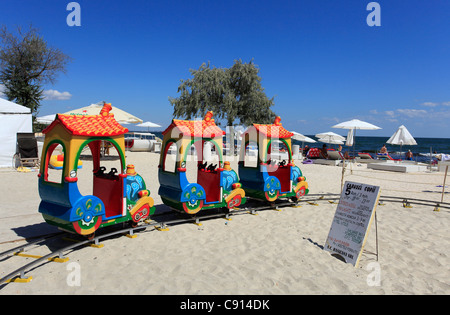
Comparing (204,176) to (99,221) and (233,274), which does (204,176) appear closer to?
(99,221)

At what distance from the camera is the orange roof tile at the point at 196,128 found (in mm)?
7258

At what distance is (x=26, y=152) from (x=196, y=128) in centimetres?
1265

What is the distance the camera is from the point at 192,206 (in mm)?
7492

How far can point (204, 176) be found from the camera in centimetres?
868

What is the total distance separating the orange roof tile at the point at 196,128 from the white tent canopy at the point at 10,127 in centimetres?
1281

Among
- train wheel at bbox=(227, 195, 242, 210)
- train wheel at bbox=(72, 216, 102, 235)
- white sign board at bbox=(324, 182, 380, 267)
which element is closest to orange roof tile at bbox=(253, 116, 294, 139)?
train wheel at bbox=(227, 195, 242, 210)

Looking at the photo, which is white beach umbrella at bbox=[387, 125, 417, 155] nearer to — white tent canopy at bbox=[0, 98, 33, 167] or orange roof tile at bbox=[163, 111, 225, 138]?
orange roof tile at bbox=[163, 111, 225, 138]

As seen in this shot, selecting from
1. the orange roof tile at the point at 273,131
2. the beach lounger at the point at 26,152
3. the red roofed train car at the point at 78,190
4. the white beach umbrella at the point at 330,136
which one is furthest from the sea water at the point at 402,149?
the beach lounger at the point at 26,152

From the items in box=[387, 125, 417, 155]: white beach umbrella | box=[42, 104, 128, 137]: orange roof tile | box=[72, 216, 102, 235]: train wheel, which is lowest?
box=[72, 216, 102, 235]: train wheel

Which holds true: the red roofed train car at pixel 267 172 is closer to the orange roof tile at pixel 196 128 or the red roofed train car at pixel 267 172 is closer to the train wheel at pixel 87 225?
the orange roof tile at pixel 196 128

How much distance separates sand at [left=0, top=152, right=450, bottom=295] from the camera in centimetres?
450

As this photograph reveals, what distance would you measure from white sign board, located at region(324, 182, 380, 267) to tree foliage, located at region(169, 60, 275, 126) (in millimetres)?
21415

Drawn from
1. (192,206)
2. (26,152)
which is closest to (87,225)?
(192,206)

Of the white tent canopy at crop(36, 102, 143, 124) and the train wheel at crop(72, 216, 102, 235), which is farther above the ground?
the white tent canopy at crop(36, 102, 143, 124)
